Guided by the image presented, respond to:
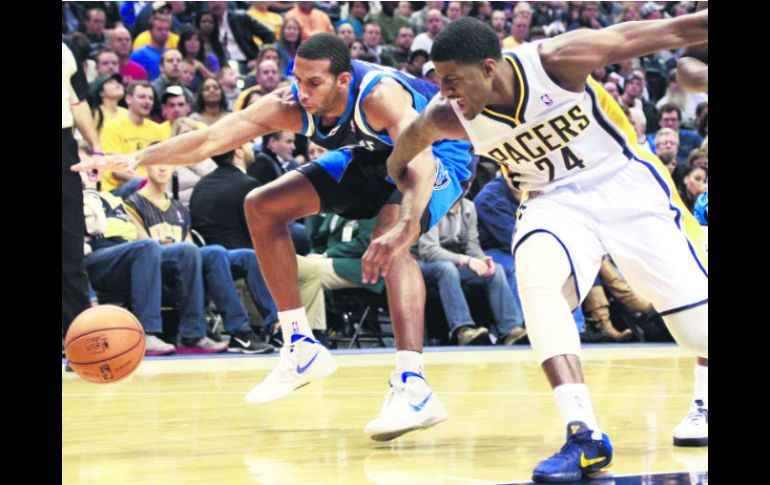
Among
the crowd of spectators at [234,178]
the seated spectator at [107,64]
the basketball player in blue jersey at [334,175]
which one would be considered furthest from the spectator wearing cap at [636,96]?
the basketball player in blue jersey at [334,175]

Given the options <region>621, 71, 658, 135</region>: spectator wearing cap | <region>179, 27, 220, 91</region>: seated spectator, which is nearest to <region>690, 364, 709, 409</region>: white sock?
<region>179, 27, 220, 91</region>: seated spectator

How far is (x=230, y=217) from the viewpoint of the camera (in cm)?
1002

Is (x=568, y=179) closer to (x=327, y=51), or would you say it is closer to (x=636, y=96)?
(x=327, y=51)

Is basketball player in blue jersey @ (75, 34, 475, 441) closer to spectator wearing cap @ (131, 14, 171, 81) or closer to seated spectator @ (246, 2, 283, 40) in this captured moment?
spectator wearing cap @ (131, 14, 171, 81)

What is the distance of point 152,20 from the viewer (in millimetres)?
12500

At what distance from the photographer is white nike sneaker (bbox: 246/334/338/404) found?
18.5 feet

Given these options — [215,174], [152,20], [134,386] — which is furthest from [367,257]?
[152,20]

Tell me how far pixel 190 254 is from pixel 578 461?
19.7 feet

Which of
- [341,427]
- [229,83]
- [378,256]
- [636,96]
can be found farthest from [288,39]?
[378,256]

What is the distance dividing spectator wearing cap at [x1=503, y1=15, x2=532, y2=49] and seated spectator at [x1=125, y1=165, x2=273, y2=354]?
6.79m

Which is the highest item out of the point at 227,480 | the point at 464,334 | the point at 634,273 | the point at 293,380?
A: the point at 634,273
